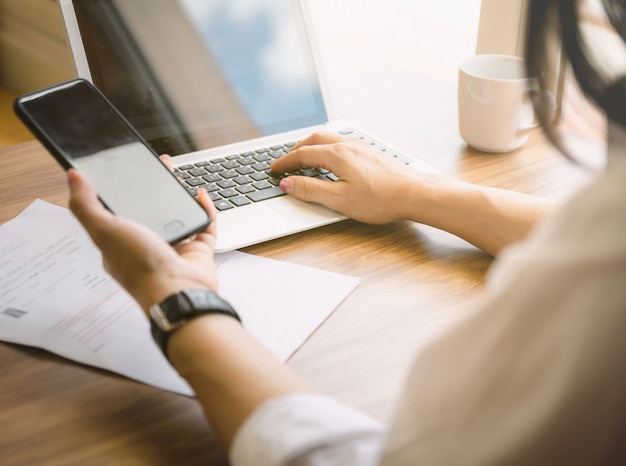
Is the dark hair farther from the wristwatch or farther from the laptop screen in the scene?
the laptop screen

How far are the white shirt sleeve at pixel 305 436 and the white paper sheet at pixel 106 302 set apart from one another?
14 cm

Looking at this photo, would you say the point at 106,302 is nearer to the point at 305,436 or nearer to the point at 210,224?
the point at 210,224

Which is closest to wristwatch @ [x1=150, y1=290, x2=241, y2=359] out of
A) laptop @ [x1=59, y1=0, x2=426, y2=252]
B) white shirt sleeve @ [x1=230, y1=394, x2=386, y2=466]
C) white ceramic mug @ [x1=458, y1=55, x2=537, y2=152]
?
white shirt sleeve @ [x1=230, y1=394, x2=386, y2=466]

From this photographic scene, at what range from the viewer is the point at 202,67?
38.1 inches

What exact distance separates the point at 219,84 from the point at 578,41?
2.11 ft

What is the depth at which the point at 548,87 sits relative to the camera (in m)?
0.48

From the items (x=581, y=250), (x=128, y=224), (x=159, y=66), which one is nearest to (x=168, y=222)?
(x=128, y=224)

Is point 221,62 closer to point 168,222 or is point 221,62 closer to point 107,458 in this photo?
point 168,222

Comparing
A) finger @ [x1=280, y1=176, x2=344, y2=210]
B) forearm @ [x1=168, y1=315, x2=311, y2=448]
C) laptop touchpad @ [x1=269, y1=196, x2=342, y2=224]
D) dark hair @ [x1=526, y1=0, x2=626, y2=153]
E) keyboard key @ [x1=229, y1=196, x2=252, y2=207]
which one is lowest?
laptop touchpad @ [x1=269, y1=196, x2=342, y2=224]

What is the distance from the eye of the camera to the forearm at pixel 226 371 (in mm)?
490

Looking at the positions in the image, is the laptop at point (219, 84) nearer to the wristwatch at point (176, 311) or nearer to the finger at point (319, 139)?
the finger at point (319, 139)

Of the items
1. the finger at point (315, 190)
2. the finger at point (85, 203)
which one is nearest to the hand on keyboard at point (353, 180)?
the finger at point (315, 190)

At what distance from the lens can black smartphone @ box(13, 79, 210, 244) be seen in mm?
677

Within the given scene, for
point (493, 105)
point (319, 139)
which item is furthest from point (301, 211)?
point (493, 105)
